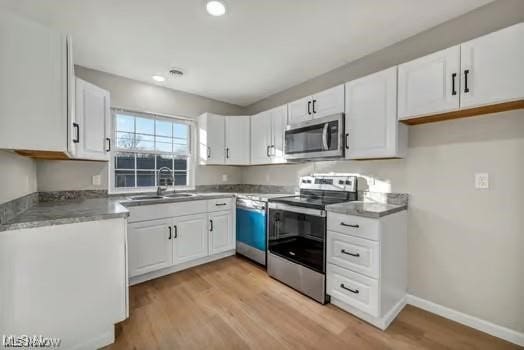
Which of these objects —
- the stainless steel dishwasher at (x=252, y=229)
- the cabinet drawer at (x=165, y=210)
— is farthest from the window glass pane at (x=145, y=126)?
the stainless steel dishwasher at (x=252, y=229)

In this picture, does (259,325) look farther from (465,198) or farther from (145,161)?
(145,161)

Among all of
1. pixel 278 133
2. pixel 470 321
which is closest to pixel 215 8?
pixel 278 133

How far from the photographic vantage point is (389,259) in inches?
74.5

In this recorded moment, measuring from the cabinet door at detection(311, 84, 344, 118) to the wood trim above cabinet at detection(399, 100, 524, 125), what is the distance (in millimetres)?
622

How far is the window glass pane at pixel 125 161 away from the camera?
2971 mm

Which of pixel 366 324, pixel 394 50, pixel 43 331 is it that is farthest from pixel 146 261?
pixel 394 50

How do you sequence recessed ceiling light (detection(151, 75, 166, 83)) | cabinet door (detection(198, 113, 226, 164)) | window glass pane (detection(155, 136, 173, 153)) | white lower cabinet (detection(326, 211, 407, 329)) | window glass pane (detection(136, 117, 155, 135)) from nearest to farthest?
white lower cabinet (detection(326, 211, 407, 329)) → recessed ceiling light (detection(151, 75, 166, 83)) → window glass pane (detection(136, 117, 155, 135)) → window glass pane (detection(155, 136, 173, 153)) → cabinet door (detection(198, 113, 226, 164))

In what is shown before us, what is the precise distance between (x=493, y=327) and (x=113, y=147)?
4.14m

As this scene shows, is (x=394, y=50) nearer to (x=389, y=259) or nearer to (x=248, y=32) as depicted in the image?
(x=248, y=32)

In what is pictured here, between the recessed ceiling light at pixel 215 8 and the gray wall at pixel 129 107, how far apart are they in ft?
5.79

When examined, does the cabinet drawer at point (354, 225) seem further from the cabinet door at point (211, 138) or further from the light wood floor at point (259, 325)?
the cabinet door at point (211, 138)

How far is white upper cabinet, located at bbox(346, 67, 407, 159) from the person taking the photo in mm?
1968

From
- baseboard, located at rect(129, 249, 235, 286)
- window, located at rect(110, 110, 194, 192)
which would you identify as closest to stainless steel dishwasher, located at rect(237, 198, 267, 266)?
baseboard, located at rect(129, 249, 235, 286)

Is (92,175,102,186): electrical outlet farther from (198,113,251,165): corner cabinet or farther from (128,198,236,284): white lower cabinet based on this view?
(198,113,251,165): corner cabinet
